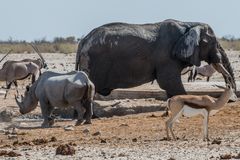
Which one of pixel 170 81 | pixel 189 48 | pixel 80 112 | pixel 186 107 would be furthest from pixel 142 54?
pixel 186 107

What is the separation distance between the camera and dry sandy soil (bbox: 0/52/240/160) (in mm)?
14836

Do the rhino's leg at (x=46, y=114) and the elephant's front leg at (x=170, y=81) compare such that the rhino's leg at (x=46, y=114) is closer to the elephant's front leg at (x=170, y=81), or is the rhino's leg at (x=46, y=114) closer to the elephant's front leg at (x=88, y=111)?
the elephant's front leg at (x=88, y=111)

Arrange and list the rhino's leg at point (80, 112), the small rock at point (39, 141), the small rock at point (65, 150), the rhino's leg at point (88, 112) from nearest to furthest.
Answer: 1. the small rock at point (65, 150)
2. the small rock at point (39, 141)
3. the rhino's leg at point (80, 112)
4. the rhino's leg at point (88, 112)

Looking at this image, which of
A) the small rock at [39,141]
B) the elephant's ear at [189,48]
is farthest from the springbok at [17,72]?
the small rock at [39,141]

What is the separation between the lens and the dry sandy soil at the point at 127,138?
14836 millimetres

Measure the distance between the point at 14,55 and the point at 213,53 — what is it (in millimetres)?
36402

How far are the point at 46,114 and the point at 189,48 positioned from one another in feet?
14.0

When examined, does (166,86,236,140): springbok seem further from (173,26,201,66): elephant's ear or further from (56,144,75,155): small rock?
(173,26,201,66): elephant's ear

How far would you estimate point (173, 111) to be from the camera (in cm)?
1664

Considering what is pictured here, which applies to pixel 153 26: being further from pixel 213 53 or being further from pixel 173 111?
pixel 173 111

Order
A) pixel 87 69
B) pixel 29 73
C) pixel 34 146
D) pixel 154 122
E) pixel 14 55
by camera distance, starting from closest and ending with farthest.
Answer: pixel 34 146 → pixel 154 122 → pixel 87 69 → pixel 29 73 → pixel 14 55

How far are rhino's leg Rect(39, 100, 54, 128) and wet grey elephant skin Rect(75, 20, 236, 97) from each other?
2432 millimetres

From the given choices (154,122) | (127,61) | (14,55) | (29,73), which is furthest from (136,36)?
(14,55)

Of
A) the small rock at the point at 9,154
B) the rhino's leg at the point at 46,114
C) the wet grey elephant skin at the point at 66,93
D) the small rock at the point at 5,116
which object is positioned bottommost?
the small rock at the point at 5,116
